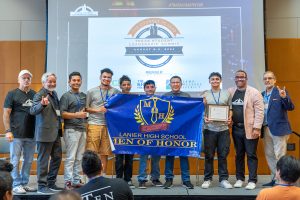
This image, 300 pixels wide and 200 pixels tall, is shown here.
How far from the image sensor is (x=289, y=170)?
7.29ft

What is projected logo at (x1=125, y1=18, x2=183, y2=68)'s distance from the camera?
5.98m

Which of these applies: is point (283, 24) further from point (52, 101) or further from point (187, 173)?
point (52, 101)

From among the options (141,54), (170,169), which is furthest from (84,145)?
(141,54)

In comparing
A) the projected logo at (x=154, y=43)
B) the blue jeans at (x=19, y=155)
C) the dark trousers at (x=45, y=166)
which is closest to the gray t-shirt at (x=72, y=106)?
the dark trousers at (x=45, y=166)

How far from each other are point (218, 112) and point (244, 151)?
0.65 m

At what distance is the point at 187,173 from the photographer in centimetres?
456

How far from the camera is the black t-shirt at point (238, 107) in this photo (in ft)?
15.2

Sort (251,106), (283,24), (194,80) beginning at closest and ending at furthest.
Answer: (251,106)
(194,80)
(283,24)

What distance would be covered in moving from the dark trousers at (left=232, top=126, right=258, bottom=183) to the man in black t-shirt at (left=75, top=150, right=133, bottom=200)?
2.55 meters

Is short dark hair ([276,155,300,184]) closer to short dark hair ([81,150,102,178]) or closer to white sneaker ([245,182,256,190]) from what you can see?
short dark hair ([81,150,102,178])

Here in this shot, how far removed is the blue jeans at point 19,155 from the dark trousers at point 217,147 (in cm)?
A: 217

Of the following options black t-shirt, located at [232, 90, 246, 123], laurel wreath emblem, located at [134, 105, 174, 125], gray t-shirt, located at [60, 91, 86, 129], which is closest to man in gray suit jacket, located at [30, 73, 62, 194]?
gray t-shirt, located at [60, 91, 86, 129]

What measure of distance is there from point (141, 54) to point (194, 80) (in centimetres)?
97

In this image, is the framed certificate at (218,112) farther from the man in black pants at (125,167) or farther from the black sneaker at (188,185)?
the man in black pants at (125,167)
